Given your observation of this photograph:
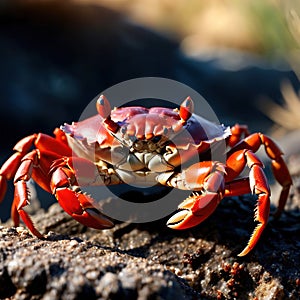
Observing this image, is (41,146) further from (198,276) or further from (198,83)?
(198,83)

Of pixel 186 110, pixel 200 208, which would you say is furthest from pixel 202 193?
pixel 186 110

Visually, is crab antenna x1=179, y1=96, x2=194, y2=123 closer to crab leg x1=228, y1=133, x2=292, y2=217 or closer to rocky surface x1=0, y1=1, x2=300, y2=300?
crab leg x1=228, y1=133, x2=292, y2=217

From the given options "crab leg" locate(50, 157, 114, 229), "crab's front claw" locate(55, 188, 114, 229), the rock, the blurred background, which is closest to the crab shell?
"crab leg" locate(50, 157, 114, 229)

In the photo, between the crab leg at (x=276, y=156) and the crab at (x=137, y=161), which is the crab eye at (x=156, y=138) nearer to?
the crab at (x=137, y=161)

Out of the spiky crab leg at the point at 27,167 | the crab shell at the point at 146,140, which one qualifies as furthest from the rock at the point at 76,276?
the crab shell at the point at 146,140

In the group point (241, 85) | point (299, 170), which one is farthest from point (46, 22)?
point (299, 170)

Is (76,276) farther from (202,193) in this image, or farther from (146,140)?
(146,140)

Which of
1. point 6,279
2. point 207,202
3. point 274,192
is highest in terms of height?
point 207,202

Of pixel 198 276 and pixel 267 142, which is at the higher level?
pixel 267 142
